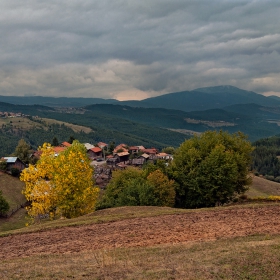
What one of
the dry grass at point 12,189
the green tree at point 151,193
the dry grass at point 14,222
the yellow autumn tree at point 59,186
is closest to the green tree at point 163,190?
the green tree at point 151,193

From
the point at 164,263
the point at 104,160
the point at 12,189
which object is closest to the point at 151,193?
the point at 164,263

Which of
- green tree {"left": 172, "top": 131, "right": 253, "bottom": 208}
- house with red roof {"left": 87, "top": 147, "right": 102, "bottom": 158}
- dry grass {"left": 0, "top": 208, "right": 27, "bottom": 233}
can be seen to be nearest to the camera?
green tree {"left": 172, "top": 131, "right": 253, "bottom": 208}

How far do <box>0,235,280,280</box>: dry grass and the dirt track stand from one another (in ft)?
5.10

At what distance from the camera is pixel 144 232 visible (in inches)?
813

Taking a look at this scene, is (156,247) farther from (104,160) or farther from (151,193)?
(104,160)

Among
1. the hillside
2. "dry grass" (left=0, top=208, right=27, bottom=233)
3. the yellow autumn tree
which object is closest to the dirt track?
the hillside

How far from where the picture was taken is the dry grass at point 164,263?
41.0 ft

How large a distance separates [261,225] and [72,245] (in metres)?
13.3

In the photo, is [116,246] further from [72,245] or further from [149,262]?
[149,262]

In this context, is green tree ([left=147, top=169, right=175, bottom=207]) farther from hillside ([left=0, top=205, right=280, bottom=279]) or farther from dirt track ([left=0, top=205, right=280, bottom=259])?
dirt track ([left=0, top=205, right=280, bottom=259])

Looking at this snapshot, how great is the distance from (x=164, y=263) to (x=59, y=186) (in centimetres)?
1956

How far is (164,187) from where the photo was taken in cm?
4138

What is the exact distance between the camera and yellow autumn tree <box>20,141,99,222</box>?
103ft

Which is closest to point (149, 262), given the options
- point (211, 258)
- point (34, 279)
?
point (211, 258)
